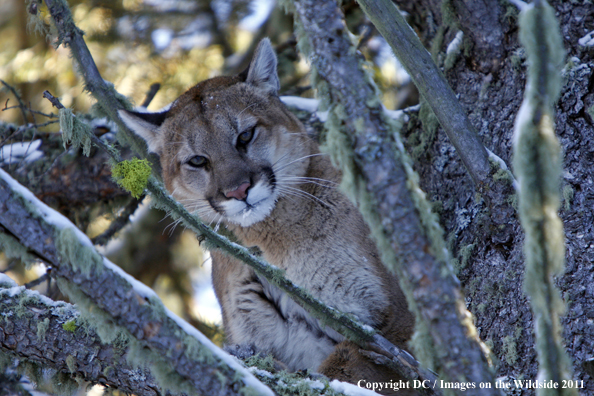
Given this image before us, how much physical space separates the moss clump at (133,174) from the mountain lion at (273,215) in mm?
1327

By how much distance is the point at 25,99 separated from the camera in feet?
18.0

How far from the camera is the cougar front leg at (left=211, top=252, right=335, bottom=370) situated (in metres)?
3.16

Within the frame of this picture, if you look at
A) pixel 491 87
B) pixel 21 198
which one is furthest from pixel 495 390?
pixel 491 87

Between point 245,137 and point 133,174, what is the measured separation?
1711 mm

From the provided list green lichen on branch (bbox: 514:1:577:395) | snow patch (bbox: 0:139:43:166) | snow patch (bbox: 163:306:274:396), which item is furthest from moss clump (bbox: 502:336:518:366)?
snow patch (bbox: 0:139:43:166)

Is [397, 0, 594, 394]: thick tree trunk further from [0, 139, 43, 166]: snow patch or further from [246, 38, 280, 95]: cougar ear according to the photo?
[0, 139, 43, 166]: snow patch

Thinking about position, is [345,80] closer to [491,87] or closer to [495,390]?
[495,390]

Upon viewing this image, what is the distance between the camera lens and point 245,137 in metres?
3.54

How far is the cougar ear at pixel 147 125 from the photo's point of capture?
3.56 metres

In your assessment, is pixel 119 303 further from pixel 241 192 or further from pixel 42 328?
pixel 241 192

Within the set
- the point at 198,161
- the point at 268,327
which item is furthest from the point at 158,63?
the point at 268,327

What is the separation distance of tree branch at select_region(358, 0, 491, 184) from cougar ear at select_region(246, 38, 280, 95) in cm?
168

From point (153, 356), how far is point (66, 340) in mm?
1004

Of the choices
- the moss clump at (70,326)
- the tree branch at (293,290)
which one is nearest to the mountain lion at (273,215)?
the tree branch at (293,290)
